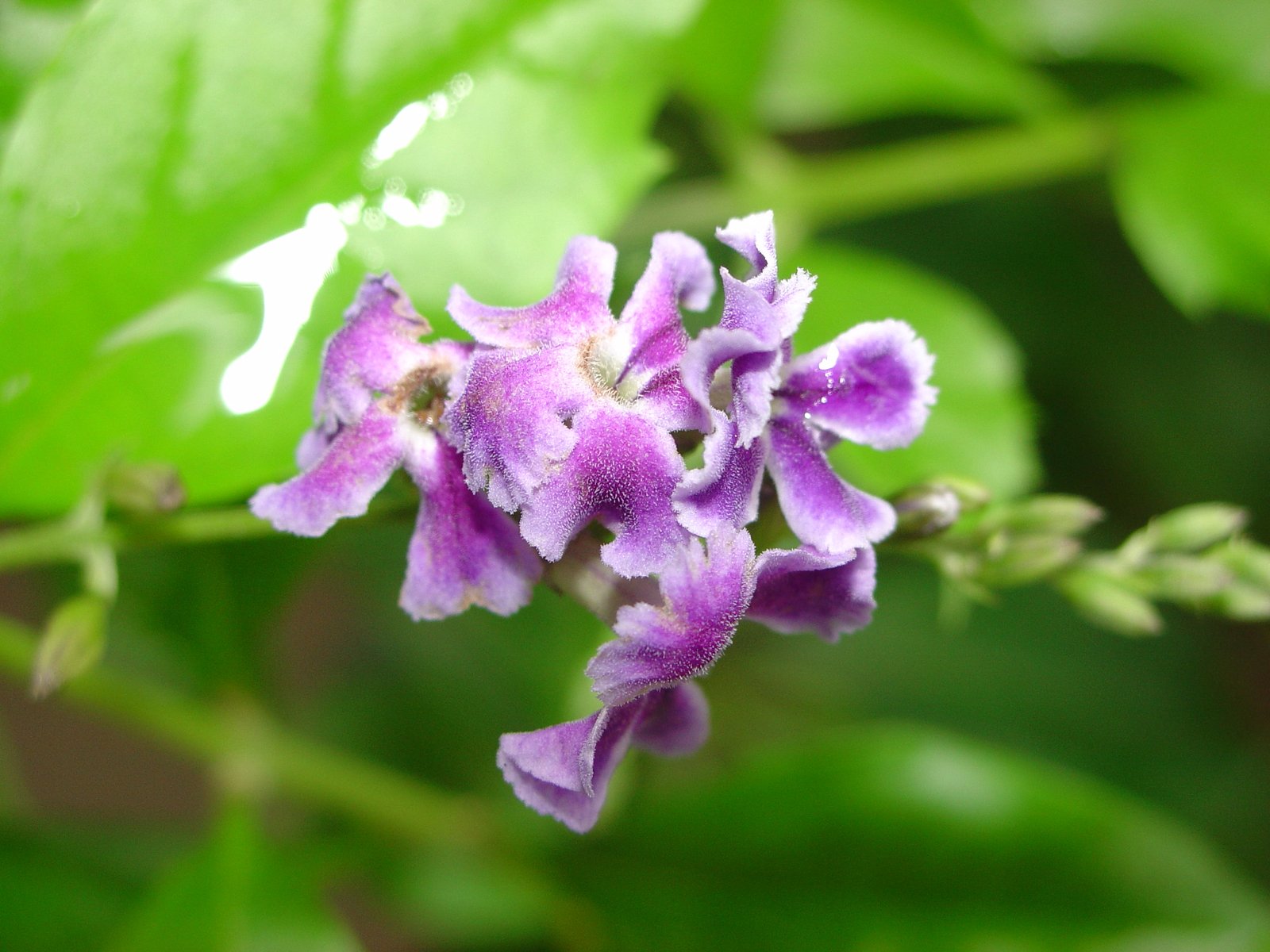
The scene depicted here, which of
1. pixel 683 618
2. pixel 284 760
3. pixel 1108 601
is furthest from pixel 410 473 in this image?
pixel 284 760

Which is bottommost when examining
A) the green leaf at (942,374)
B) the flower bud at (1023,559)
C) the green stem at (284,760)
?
the green stem at (284,760)

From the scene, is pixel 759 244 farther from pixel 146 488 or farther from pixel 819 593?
pixel 146 488

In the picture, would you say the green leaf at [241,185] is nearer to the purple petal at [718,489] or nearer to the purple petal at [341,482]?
the purple petal at [341,482]

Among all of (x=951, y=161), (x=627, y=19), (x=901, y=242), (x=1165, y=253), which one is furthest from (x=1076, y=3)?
(x=627, y=19)

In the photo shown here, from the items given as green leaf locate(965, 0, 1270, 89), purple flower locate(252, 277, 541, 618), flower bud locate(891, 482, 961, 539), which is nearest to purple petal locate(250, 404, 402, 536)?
purple flower locate(252, 277, 541, 618)

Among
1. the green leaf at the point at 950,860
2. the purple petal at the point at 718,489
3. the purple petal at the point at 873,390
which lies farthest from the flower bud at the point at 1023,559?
the green leaf at the point at 950,860

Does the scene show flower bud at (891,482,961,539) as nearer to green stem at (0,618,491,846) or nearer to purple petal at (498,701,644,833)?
purple petal at (498,701,644,833)
